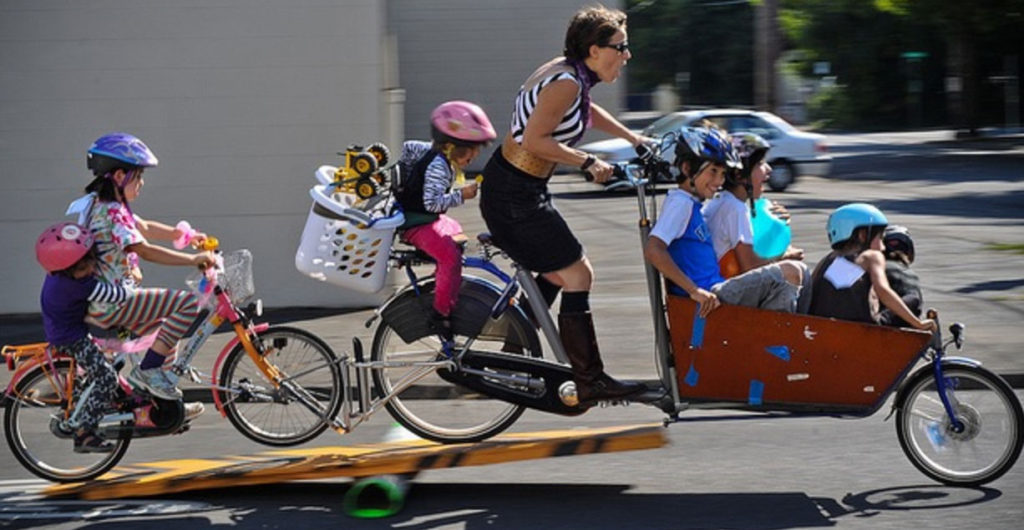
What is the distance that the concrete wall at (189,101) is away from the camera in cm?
1160

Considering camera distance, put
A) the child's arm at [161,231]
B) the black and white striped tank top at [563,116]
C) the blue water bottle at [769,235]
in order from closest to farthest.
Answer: the black and white striped tank top at [563,116], the child's arm at [161,231], the blue water bottle at [769,235]

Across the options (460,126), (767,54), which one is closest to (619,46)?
(460,126)

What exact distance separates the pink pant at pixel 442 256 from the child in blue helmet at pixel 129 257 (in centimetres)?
99

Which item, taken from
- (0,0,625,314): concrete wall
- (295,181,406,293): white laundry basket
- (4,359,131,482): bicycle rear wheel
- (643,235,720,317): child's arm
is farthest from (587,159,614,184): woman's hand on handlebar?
(0,0,625,314): concrete wall

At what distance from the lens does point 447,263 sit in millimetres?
6656

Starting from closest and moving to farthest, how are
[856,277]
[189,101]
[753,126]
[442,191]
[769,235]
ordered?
[856,277]
[442,191]
[769,235]
[189,101]
[753,126]

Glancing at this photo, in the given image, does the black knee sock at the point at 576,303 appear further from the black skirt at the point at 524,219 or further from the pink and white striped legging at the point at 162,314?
the pink and white striped legging at the point at 162,314

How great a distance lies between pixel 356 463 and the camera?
6.37 metres

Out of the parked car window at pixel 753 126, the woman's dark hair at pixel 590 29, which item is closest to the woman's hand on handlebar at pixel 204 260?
the woman's dark hair at pixel 590 29

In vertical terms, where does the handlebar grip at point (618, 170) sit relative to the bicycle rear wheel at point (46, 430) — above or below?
above

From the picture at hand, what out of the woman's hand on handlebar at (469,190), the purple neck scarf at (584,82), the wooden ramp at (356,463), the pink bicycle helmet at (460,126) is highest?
the purple neck scarf at (584,82)

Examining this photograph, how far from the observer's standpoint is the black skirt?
6289 millimetres

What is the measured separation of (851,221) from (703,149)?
79 centimetres

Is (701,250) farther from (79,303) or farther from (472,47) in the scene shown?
(472,47)
